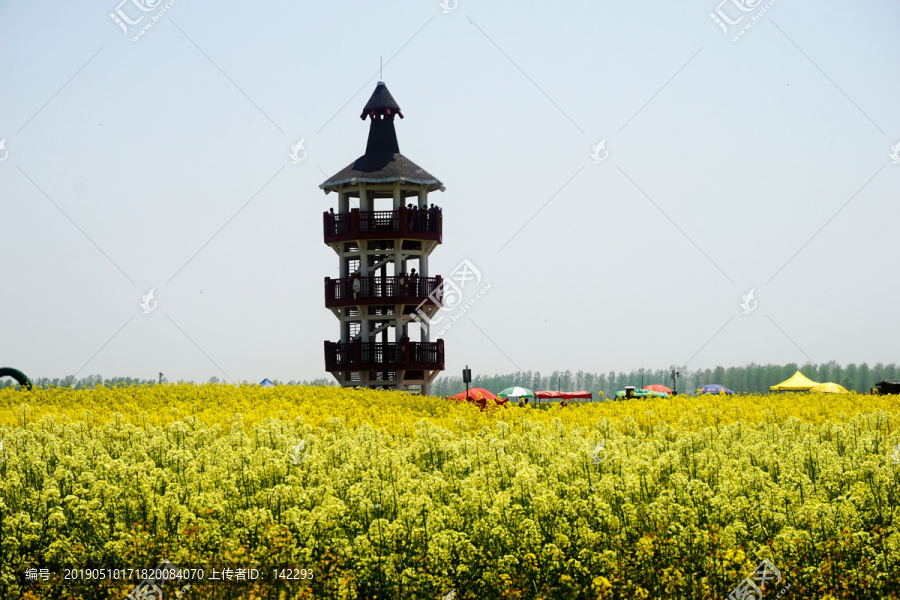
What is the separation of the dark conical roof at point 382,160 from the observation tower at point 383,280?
0.07 m

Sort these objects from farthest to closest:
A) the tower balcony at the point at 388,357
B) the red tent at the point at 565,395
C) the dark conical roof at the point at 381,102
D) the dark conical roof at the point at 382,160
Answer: the red tent at the point at 565,395, the dark conical roof at the point at 381,102, the dark conical roof at the point at 382,160, the tower balcony at the point at 388,357

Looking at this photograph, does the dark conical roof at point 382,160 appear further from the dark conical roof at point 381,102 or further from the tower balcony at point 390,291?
the tower balcony at point 390,291

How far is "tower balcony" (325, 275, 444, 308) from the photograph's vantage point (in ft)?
137

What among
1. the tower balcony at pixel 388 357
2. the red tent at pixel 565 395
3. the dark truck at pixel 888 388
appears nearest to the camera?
the dark truck at pixel 888 388

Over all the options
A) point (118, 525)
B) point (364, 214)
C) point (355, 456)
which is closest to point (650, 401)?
point (355, 456)

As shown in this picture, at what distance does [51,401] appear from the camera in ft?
73.6

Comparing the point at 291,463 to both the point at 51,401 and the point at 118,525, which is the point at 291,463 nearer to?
the point at 118,525

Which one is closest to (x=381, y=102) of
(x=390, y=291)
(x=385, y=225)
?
(x=385, y=225)

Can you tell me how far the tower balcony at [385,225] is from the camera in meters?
42.0

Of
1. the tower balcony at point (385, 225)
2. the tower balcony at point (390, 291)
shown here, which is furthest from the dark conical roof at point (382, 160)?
the tower balcony at point (390, 291)

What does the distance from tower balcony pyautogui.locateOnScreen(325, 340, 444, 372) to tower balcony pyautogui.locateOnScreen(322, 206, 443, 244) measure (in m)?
5.05

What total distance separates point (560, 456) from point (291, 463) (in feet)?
12.7

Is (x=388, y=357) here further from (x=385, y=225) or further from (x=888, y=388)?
(x=888, y=388)

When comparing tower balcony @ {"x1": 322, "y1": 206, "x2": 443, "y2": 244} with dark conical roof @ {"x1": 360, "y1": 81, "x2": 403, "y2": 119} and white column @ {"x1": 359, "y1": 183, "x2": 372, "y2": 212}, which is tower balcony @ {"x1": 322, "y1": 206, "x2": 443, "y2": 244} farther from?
dark conical roof @ {"x1": 360, "y1": 81, "x2": 403, "y2": 119}
